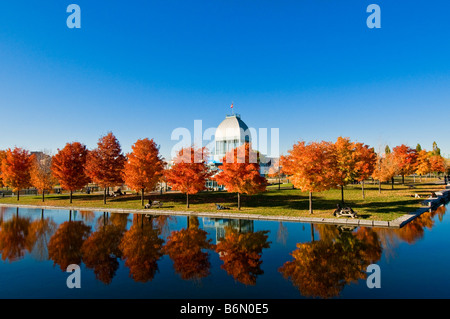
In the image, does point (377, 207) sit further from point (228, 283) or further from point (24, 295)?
point (24, 295)

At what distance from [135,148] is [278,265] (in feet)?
90.2

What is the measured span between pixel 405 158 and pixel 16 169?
7226cm

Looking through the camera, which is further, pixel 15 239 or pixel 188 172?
pixel 188 172

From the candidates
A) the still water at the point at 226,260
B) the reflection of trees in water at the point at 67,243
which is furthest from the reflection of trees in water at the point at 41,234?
the reflection of trees in water at the point at 67,243

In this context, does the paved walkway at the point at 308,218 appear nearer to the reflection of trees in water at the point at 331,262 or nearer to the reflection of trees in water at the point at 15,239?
the reflection of trees in water at the point at 331,262

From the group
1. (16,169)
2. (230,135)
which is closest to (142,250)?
(16,169)

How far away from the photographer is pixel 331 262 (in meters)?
13.0

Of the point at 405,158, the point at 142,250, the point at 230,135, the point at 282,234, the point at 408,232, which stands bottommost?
the point at 142,250

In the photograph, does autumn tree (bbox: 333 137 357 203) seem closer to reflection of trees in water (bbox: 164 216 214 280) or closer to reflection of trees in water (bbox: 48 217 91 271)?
reflection of trees in water (bbox: 164 216 214 280)

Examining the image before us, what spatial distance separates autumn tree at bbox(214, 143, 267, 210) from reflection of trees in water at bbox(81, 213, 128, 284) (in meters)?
11.6

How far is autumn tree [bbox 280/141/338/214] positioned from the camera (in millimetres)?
25031

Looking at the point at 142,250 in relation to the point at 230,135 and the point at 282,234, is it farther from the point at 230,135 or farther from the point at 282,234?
the point at 230,135
